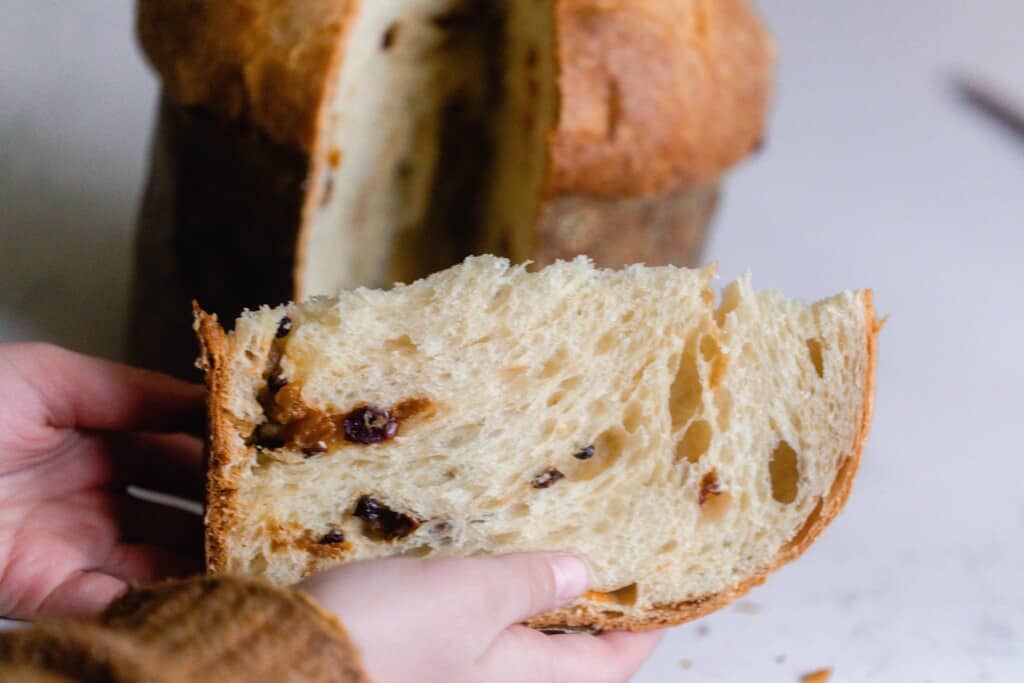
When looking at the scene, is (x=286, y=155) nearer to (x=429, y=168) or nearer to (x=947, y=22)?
(x=429, y=168)

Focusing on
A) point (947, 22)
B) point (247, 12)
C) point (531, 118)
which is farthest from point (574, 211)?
point (947, 22)

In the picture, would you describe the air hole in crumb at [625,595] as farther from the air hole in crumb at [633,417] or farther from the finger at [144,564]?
the finger at [144,564]

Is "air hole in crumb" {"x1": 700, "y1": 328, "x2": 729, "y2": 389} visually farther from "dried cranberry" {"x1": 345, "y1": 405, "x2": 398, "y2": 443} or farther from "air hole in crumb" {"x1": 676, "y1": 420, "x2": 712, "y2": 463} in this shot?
"dried cranberry" {"x1": 345, "y1": 405, "x2": 398, "y2": 443}

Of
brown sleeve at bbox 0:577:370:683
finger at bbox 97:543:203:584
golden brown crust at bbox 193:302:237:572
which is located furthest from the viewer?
finger at bbox 97:543:203:584

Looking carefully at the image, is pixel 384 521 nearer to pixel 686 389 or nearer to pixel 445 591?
pixel 445 591

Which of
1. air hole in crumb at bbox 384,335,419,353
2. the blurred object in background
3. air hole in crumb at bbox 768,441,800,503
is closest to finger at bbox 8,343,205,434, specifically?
air hole in crumb at bbox 384,335,419,353

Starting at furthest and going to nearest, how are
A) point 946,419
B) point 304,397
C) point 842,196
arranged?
1. point 842,196
2. point 946,419
3. point 304,397

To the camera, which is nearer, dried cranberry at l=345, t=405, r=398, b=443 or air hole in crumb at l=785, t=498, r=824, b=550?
dried cranberry at l=345, t=405, r=398, b=443
